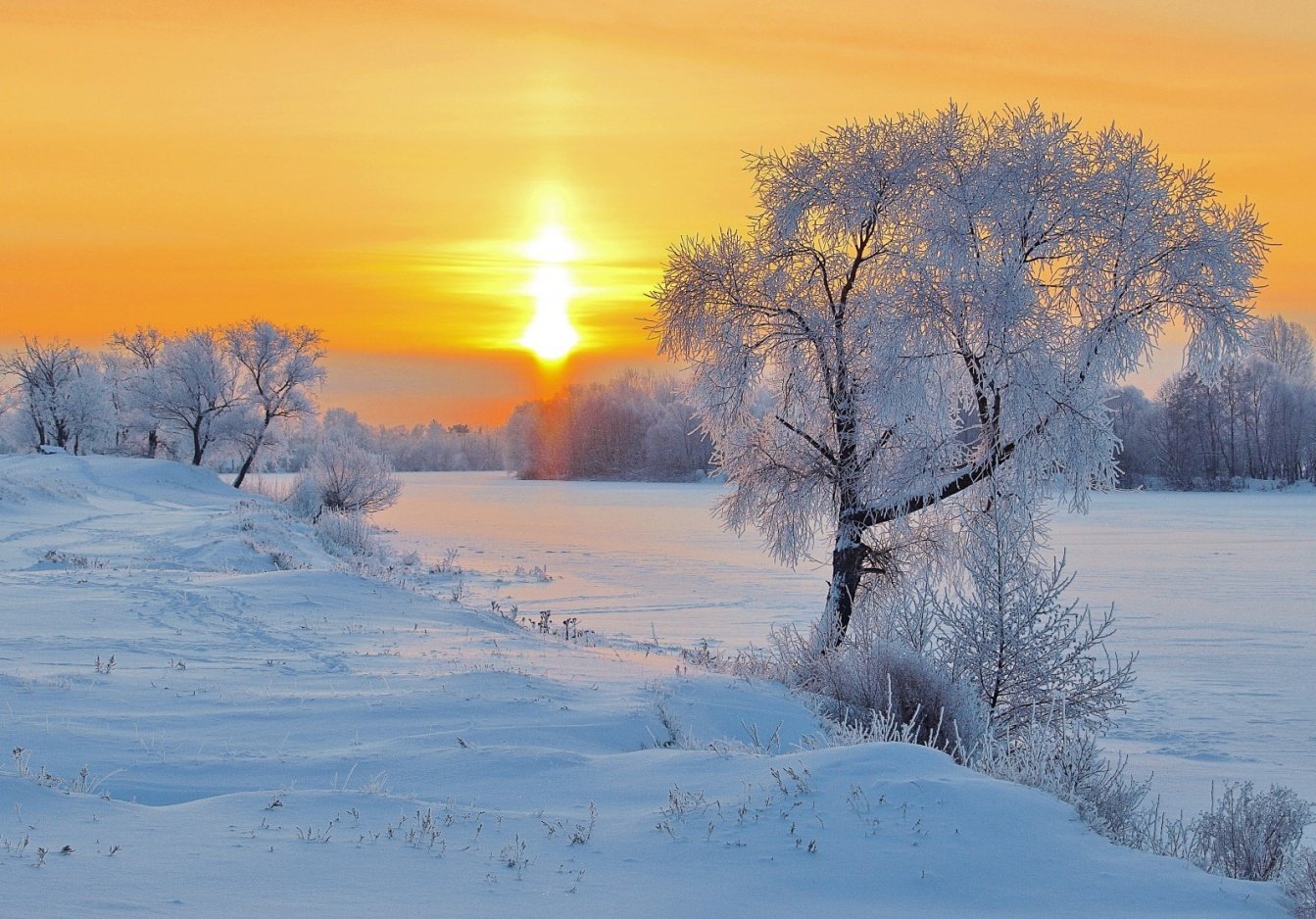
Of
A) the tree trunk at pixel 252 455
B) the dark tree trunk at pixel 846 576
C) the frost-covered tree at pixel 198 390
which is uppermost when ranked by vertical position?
the frost-covered tree at pixel 198 390

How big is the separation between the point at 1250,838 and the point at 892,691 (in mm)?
4242

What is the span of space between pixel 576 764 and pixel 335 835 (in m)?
2.27

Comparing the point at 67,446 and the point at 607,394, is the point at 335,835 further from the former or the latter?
the point at 607,394

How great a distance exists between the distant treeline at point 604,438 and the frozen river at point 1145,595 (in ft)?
178

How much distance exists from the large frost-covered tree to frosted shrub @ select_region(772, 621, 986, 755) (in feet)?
5.48

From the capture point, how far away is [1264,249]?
14578 mm

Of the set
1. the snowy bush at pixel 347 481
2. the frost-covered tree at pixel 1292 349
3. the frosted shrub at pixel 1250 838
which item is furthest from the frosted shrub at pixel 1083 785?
the frost-covered tree at pixel 1292 349

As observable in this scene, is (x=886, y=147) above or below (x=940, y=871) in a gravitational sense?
above

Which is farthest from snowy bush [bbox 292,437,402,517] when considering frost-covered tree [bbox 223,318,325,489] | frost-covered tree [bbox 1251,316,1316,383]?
frost-covered tree [bbox 1251,316,1316,383]

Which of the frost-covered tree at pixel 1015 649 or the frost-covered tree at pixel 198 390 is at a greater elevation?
the frost-covered tree at pixel 198 390

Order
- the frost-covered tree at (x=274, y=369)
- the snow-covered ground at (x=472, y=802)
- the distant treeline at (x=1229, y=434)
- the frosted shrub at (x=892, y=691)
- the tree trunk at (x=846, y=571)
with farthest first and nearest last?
the distant treeline at (x=1229, y=434)
the frost-covered tree at (x=274, y=369)
the tree trunk at (x=846, y=571)
the frosted shrub at (x=892, y=691)
the snow-covered ground at (x=472, y=802)

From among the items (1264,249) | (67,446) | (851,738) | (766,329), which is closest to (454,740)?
(851,738)

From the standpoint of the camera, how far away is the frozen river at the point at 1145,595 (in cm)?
1328

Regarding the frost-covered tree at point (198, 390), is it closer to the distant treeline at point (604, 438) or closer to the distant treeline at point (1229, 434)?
the distant treeline at point (604, 438)
